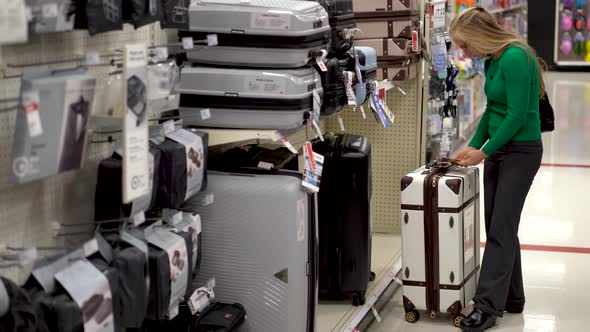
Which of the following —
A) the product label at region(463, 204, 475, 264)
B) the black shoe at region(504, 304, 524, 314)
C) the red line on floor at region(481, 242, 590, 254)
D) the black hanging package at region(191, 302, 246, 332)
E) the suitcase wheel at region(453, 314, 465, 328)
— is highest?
the black hanging package at region(191, 302, 246, 332)

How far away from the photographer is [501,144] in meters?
4.35

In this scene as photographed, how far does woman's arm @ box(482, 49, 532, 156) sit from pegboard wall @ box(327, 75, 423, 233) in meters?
1.55

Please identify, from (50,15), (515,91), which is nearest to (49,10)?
(50,15)

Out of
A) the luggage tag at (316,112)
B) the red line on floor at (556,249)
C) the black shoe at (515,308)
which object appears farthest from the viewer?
the red line on floor at (556,249)

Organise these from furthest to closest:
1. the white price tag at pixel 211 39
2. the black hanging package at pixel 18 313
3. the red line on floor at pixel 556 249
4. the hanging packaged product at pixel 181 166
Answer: the red line on floor at pixel 556 249 < the white price tag at pixel 211 39 < the hanging packaged product at pixel 181 166 < the black hanging package at pixel 18 313

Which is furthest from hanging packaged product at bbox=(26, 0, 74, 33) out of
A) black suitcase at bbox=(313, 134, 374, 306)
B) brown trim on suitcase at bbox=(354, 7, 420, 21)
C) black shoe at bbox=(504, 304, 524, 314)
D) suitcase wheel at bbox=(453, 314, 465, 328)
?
brown trim on suitcase at bbox=(354, 7, 420, 21)

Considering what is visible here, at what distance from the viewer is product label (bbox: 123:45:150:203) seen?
7.85ft

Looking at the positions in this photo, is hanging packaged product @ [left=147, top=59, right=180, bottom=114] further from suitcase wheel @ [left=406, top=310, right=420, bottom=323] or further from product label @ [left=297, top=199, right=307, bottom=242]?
suitcase wheel @ [left=406, top=310, right=420, bottom=323]

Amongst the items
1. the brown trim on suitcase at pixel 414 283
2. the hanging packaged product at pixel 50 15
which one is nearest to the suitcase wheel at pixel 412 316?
the brown trim on suitcase at pixel 414 283

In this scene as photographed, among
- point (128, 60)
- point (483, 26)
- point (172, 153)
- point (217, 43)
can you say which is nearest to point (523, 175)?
point (483, 26)

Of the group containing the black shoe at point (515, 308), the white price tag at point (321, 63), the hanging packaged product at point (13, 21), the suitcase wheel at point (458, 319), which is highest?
the hanging packaged product at point (13, 21)

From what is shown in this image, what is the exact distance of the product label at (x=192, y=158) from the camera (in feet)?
9.85

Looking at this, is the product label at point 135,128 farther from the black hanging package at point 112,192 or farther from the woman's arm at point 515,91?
the woman's arm at point 515,91

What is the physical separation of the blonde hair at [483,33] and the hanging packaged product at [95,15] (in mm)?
2308
